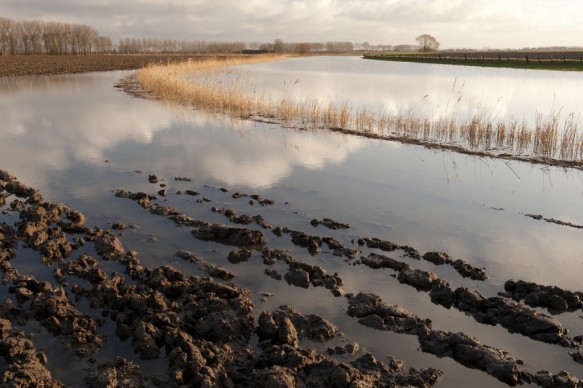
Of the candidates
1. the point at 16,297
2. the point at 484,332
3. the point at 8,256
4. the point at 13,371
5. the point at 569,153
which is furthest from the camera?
the point at 569,153

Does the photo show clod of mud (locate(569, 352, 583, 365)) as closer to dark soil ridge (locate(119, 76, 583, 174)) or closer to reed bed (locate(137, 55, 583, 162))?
dark soil ridge (locate(119, 76, 583, 174))

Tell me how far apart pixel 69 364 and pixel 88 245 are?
370 cm

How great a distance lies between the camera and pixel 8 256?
7867 millimetres

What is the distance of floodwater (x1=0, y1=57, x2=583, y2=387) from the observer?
6.75 m

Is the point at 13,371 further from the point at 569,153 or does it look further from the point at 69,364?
the point at 569,153

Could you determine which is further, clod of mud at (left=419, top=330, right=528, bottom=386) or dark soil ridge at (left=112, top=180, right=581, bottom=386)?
dark soil ridge at (left=112, top=180, right=581, bottom=386)

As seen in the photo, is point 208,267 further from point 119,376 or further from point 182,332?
point 119,376

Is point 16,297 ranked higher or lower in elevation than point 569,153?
lower

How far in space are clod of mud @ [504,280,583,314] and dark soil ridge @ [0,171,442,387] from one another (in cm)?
267

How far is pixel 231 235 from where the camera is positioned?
29.7 ft

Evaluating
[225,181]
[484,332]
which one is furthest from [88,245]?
[484,332]

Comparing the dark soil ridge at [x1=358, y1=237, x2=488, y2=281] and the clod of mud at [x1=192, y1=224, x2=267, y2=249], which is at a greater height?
the clod of mud at [x1=192, y1=224, x2=267, y2=249]

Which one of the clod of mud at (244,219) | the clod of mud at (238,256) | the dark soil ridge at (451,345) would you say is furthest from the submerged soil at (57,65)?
the dark soil ridge at (451,345)

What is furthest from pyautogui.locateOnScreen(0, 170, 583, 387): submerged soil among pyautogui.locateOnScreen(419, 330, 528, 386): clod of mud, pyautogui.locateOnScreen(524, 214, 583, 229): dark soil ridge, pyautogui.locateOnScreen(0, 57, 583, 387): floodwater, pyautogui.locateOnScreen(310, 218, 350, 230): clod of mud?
pyautogui.locateOnScreen(524, 214, 583, 229): dark soil ridge
